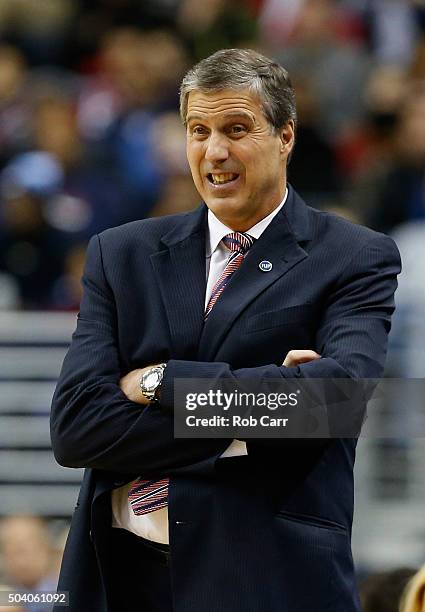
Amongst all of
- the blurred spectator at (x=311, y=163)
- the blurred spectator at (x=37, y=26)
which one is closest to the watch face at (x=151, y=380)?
the blurred spectator at (x=311, y=163)

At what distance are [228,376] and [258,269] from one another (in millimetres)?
316

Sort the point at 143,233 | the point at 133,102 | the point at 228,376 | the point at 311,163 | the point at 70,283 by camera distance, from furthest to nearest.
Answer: the point at 133,102 → the point at 311,163 → the point at 70,283 → the point at 143,233 → the point at 228,376

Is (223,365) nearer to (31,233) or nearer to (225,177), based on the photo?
(225,177)

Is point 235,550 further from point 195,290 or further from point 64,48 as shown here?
point 64,48

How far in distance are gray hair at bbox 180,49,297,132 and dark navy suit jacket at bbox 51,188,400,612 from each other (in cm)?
28

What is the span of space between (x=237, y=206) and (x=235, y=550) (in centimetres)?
81

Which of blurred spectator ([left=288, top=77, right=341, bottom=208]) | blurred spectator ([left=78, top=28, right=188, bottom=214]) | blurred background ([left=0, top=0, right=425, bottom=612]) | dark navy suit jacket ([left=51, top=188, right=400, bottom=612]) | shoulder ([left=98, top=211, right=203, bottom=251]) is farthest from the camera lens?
blurred spectator ([left=78, top=28, right=188, bottom=214])

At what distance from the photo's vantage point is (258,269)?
131 inches

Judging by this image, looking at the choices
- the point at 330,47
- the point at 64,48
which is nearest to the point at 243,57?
the point at 330,47

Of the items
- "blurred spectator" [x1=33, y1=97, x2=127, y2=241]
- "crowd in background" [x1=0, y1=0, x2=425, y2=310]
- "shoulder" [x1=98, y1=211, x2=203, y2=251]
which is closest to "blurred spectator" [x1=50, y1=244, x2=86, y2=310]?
"crowd in background" [x1=0, y1=0, x2=425, y2=310]

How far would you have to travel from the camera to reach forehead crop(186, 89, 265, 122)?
3.27 metres

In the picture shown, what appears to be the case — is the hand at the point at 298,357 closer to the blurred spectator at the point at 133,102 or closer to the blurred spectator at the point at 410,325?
the blurred spectator at the point at 410,325

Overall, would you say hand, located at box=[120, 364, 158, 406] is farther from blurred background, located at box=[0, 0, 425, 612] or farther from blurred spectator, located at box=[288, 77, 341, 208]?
blurred spectator, located at box=[288, 77, 341, 208]

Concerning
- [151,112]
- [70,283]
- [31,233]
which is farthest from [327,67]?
[70,283]
